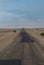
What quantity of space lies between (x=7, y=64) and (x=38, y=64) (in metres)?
1.74

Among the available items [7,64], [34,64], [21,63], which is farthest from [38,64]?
[7,64]

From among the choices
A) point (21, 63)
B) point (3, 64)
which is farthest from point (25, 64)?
point (3, 64)

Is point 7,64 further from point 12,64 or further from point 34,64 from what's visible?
point 34,64

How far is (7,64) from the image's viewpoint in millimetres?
10891

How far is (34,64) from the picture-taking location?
35.8ft

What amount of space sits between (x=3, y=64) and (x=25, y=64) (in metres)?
1.23

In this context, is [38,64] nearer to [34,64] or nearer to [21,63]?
[34,64]

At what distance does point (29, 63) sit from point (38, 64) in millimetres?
548

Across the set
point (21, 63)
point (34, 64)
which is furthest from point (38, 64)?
point (21, 63)

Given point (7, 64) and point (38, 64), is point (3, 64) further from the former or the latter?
point (38, 64)

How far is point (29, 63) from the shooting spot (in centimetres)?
1119

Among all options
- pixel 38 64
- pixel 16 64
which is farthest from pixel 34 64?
pixel 16 64

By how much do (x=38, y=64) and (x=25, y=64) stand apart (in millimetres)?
743

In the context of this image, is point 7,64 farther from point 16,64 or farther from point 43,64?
point 43,64
